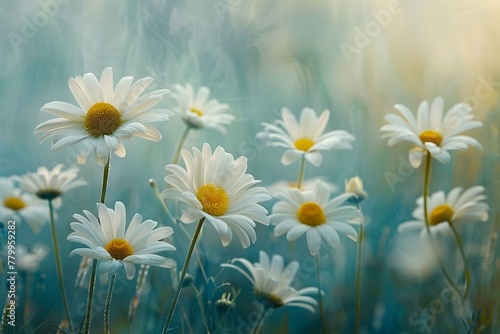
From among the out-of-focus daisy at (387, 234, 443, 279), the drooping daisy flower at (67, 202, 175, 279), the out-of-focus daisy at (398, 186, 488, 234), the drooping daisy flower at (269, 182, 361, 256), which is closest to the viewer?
the drooping daisy flower at (67, 202, 175, 279)

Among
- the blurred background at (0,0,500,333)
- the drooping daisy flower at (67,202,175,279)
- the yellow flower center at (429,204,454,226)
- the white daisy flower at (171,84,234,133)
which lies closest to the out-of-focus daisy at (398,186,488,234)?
the yellow flower center at (429,204,454,226)

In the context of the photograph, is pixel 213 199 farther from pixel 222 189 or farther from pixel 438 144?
pixel 438 144

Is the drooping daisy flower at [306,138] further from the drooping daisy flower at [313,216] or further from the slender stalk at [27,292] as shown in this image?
the slender stalk at [27,292]

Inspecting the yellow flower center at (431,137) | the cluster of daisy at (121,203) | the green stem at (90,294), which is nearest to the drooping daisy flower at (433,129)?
the yellow flower center at (431,137)

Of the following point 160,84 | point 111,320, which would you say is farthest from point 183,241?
point 160,84

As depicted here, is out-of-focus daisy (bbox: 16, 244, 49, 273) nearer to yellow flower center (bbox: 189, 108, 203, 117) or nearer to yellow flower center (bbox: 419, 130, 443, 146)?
yellow flower center (bbox: 189, 108, 203, 117)

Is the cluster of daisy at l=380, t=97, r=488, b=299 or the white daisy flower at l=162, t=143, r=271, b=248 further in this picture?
the cluster of daisy at l=380, t=97, r=488, b=299

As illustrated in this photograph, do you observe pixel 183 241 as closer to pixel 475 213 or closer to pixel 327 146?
pixel 327 146

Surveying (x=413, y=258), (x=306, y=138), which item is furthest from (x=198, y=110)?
(x=413, y=258)
